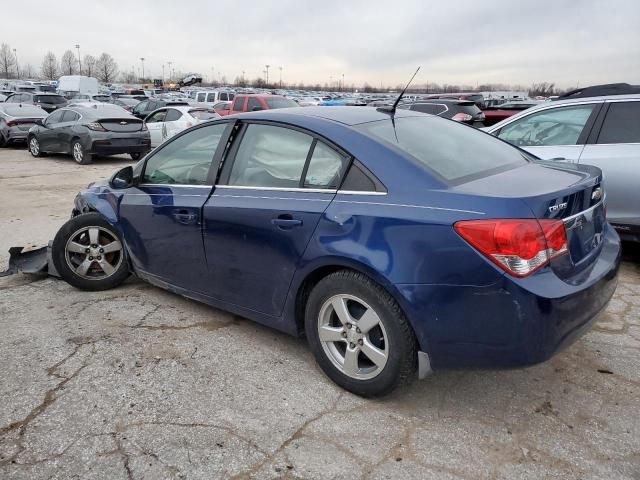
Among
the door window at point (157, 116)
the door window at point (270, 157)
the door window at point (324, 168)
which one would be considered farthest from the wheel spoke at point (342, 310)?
the door window at point (157, 116)

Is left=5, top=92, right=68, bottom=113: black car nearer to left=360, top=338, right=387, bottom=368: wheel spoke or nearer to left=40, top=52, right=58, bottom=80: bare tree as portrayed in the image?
left=360, top=338, right=387, bottom=368: wheel spoke

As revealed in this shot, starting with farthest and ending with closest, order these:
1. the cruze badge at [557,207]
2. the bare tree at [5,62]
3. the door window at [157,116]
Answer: the bare tree at [5,62], the door window at [157,116], the cruze badge at [557,207]

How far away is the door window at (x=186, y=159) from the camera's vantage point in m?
3.62

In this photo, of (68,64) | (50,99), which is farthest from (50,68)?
(50,99)

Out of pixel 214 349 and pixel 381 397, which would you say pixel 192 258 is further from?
pixel 381 397

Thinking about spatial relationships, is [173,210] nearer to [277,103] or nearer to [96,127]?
[96,127]

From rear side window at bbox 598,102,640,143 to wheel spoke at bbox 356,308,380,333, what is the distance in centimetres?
363

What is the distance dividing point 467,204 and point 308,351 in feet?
5.03

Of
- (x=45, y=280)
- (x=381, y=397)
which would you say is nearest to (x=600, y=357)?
(x=381, y=397)

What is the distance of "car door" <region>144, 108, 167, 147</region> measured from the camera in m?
14.9

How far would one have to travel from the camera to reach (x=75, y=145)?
13523 millimetres

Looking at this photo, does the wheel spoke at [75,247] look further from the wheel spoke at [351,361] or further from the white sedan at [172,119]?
the white sedan at [172,119]

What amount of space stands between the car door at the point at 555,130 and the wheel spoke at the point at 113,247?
393 centimetres

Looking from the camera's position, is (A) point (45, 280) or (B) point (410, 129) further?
(A) point (45, 280)
